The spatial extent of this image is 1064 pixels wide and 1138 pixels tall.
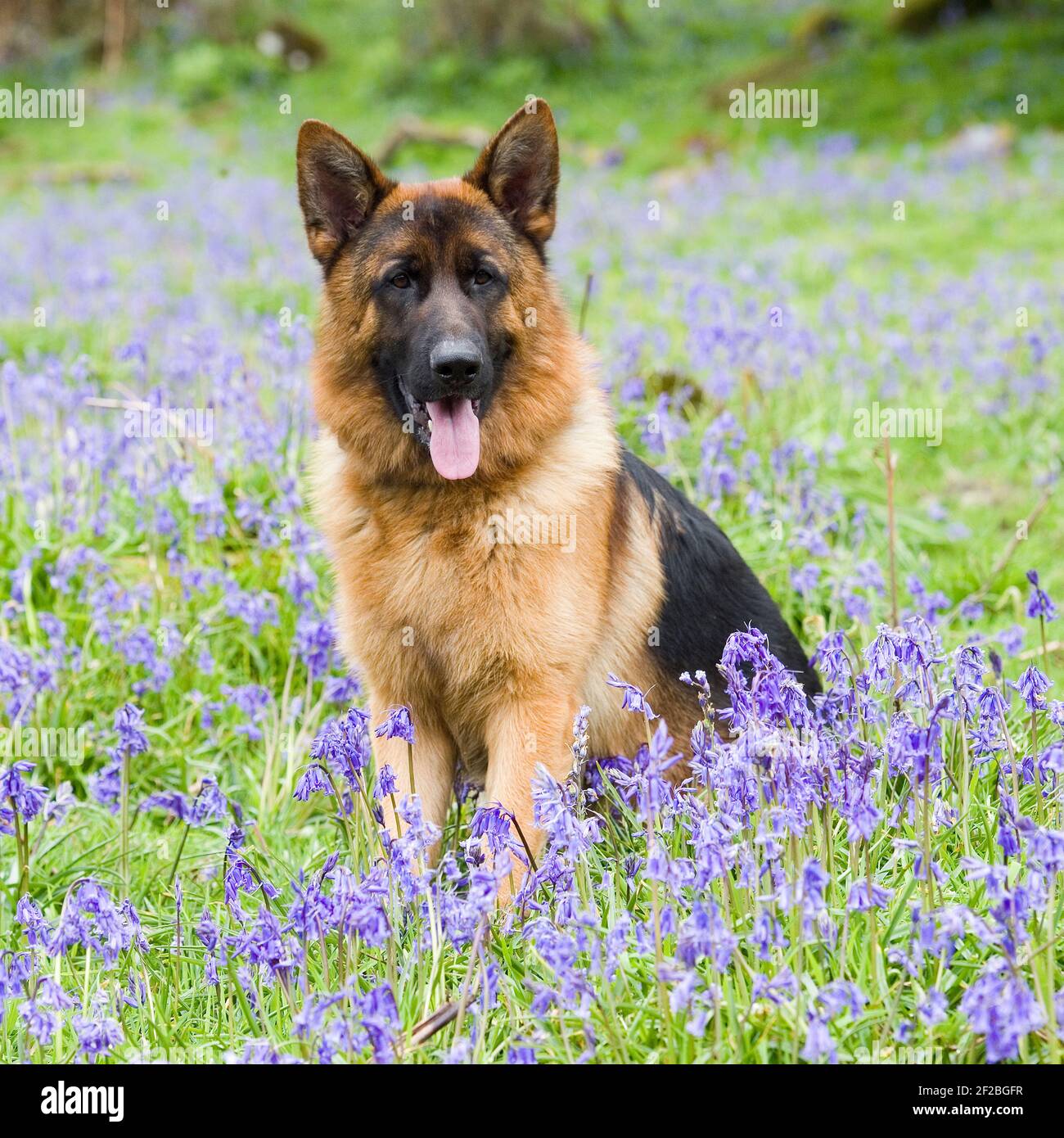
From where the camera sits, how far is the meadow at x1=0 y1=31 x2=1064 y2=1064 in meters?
2.35

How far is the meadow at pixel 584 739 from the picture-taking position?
2.35m

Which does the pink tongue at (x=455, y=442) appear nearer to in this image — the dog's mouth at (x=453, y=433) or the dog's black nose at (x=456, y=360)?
the dog's mouth at (x=453, y=433)

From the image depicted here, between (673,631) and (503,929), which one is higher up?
(673,631)

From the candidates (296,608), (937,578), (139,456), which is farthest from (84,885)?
(937,578)

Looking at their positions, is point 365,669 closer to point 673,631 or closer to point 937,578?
point 673,631

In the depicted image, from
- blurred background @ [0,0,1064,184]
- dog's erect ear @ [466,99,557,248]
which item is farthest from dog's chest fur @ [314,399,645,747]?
blurred background @ [0,0,1064,184]

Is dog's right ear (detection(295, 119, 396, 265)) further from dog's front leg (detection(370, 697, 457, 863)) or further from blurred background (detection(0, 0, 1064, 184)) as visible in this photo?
blurred background (detection(0, 0, 1064, 184))

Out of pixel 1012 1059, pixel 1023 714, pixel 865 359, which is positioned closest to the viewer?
pixel 1012 1059

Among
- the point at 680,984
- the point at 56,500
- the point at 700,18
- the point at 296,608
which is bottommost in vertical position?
the point at 680,984

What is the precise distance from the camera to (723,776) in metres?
2.43

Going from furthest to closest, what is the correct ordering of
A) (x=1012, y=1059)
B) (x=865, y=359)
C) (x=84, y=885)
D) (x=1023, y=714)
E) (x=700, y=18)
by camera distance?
(x=700, y=18)
(x=865, y=359)
(x=1023, y=714)
(x=84, y=885)
(x=1012, y=1059)

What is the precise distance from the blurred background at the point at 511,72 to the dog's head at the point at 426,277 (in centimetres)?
1119

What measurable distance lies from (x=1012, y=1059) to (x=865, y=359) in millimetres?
6071

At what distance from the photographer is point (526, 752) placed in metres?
3.29
